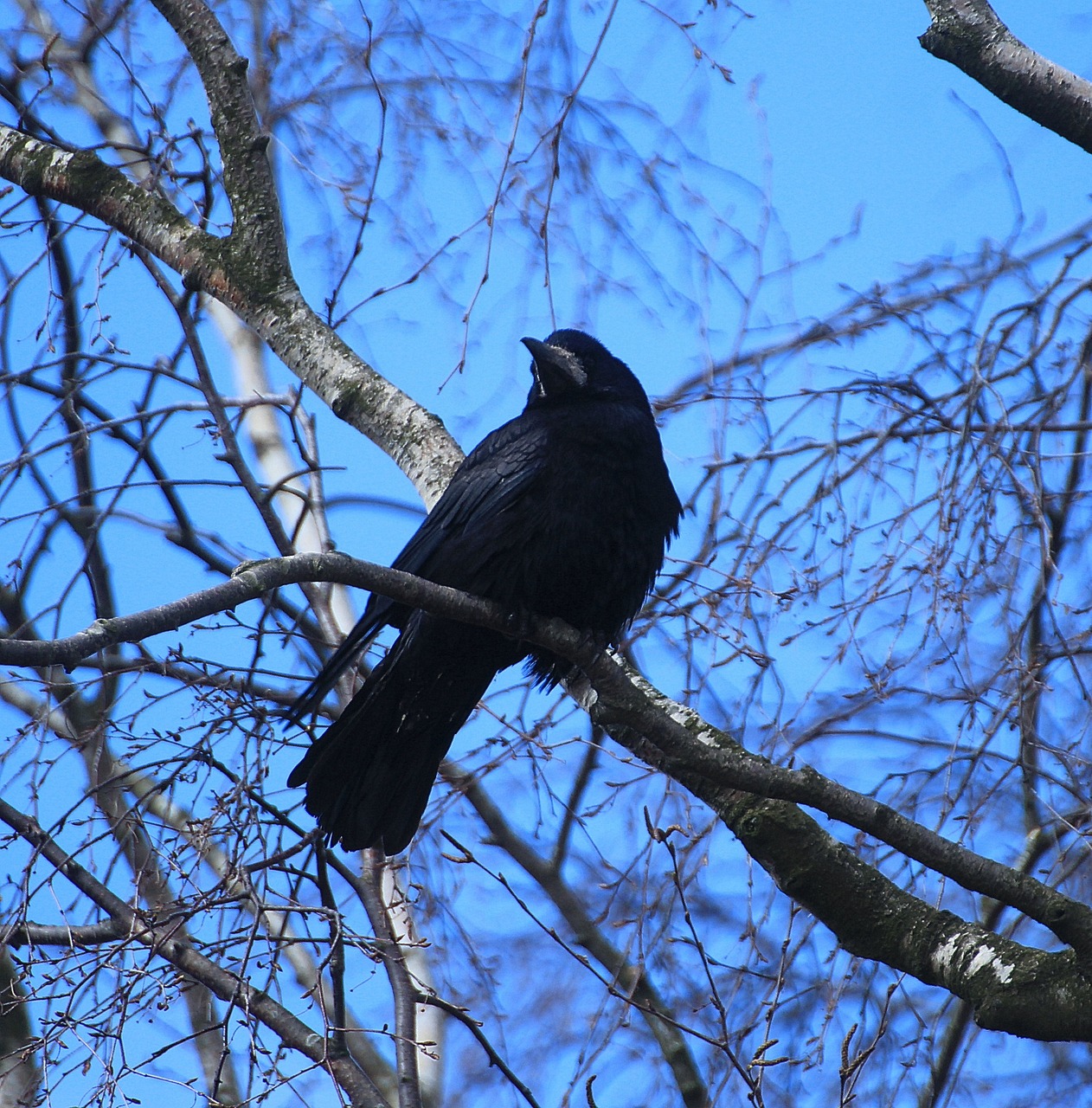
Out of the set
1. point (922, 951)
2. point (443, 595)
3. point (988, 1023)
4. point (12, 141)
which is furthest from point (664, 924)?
point (12, 141)

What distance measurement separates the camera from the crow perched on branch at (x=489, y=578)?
11.3ft

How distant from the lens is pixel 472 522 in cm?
349

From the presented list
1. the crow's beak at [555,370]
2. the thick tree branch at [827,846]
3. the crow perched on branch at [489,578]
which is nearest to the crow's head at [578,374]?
the crow's beak at [555,370]

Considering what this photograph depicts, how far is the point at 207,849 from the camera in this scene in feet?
9.46

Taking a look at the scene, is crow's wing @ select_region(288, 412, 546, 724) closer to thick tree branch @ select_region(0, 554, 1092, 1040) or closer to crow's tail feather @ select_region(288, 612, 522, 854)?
crow's tail feather @ select_region(288, 612, 522, 854)

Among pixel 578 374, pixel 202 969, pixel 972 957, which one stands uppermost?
pixel 578 374

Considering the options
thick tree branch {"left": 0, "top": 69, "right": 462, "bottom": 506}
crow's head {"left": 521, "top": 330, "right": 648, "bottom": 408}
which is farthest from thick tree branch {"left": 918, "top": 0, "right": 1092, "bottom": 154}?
thick tree branch {"left": 0, "top": 69, "right": 462, "bottom": 506}

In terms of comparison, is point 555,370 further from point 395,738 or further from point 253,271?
point 395,738

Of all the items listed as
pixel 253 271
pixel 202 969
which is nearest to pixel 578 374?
pixel 253 271

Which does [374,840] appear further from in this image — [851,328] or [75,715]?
[851,328]

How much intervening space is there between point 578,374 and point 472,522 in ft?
2.37

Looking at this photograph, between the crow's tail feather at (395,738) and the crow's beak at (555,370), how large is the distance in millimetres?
874

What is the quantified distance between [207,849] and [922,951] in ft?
5.46

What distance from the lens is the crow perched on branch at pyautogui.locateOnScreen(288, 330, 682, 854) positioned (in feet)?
11.3
